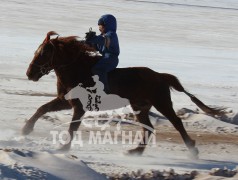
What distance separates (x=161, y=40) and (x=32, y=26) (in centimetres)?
685

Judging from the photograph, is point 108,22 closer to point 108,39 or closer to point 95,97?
point 108,39

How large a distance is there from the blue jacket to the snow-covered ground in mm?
1433

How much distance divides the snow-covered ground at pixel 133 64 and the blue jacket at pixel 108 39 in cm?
143

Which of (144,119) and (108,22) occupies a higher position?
(108,22)

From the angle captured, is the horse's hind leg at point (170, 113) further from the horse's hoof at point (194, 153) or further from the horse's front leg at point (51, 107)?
the horse's front leg at point (51, 107)

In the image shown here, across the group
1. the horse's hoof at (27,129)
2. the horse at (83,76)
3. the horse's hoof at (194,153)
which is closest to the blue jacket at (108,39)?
the horse at (83,76)

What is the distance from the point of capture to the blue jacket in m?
9.27

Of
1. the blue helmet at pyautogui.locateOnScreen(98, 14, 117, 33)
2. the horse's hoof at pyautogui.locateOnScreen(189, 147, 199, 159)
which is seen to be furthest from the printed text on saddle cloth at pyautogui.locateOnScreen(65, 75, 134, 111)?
the horse's hoof at pyautogui.locateOnScreen(189, 147, 199, 159)

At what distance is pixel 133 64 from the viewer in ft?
67.9

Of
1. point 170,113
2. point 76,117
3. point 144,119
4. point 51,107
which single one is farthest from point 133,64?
point 76,117

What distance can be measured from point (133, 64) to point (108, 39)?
11415mm

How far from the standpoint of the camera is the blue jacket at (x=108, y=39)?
365 inches

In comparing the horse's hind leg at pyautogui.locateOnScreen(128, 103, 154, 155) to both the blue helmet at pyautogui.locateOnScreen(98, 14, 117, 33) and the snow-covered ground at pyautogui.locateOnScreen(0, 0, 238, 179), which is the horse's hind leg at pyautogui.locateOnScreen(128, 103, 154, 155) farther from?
the blue helmet at pyautogui.locateOnScreen(98, 14, 117, 33)

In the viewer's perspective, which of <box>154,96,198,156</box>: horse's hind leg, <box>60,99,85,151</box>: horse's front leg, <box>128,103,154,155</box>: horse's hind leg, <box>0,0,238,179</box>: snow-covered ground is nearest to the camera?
<box>0,0,238,179</box>: snow-covered ground
